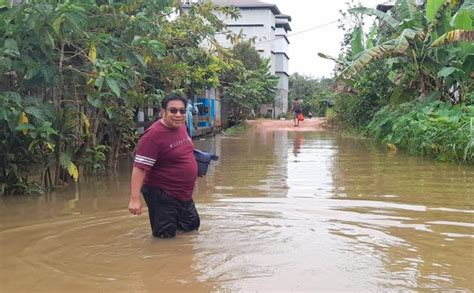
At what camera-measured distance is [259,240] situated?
5.47m

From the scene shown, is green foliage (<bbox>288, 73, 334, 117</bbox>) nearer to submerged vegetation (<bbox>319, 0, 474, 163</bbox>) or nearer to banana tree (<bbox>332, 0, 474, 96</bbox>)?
submerged vegetation (<bbox>319, 0, 474, 163</bbox>)

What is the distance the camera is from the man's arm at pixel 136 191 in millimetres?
5012

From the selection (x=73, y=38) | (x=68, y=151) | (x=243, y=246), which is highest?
(x=73, y=38)

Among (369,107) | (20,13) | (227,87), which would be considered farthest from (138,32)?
(227,87)

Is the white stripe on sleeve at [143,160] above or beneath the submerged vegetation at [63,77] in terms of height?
beneath

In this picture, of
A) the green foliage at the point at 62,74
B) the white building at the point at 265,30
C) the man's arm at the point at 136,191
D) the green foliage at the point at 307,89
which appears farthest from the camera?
the green foliage at the point at 307,89

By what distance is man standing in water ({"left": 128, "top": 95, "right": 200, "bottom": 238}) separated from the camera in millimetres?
5117

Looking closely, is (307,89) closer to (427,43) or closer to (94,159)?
(427,43)

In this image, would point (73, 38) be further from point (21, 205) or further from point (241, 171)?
point (241, 171)

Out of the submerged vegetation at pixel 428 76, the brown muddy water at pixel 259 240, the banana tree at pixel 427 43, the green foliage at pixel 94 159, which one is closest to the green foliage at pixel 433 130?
the submerged vegetation at pixel 428 76

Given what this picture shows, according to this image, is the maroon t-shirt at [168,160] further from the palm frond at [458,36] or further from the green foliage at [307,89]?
the green foliage at [307,89]

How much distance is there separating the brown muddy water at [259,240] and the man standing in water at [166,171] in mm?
256

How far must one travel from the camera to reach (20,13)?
679 centimetres

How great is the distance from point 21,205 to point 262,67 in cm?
3011
